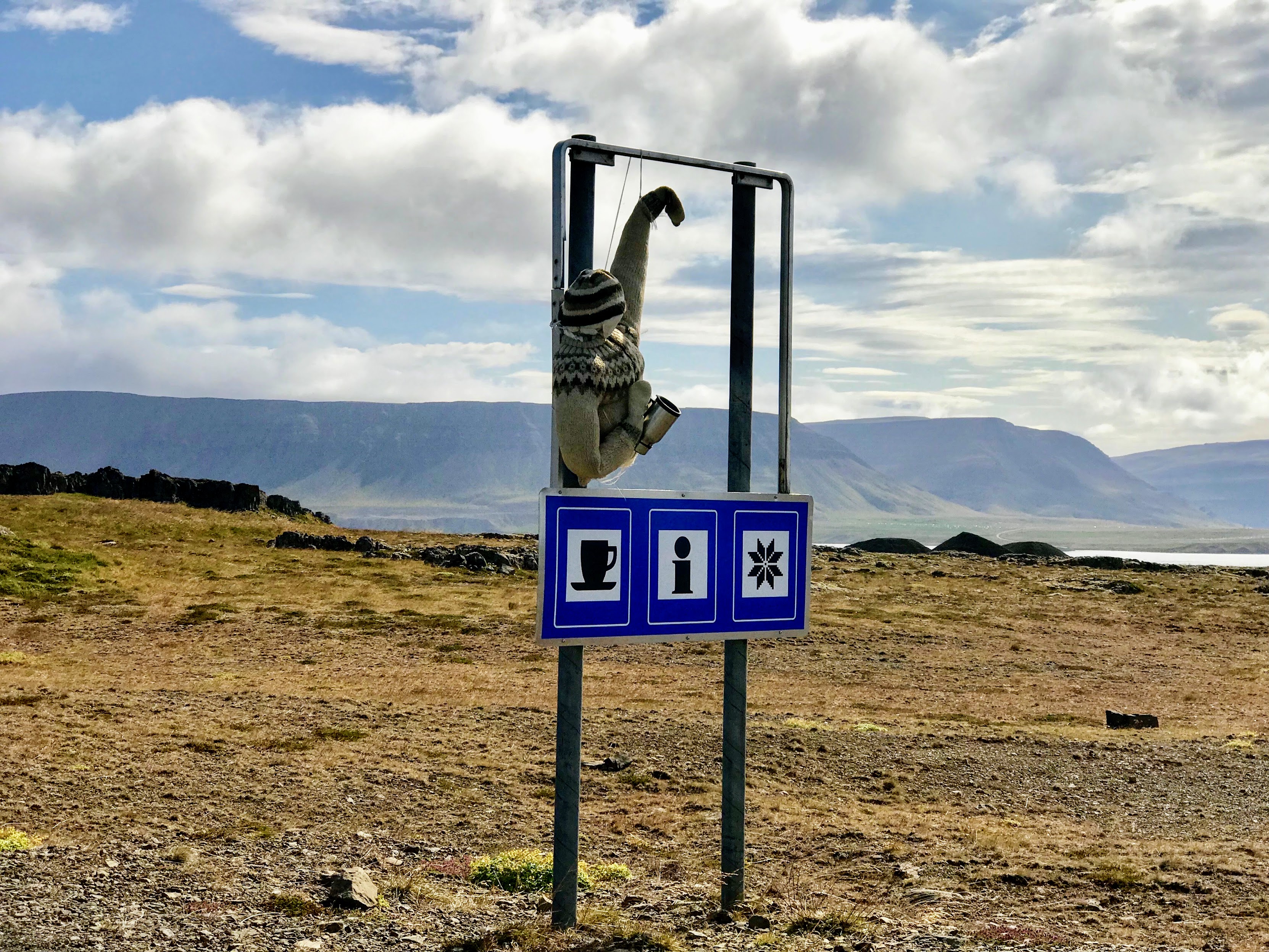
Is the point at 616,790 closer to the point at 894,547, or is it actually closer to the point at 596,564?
the point at 596,564

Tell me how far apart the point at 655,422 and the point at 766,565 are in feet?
5.41

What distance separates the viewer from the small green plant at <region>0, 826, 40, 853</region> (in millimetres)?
9117

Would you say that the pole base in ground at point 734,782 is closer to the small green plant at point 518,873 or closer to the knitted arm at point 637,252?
the small green plant at point 518,873

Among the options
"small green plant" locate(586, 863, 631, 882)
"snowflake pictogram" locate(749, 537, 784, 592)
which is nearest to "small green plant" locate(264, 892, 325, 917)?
"small green plant" locate(586, 863, 631, 882)

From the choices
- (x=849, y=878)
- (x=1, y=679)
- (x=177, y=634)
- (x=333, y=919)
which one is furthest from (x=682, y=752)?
(x=177, y=634)

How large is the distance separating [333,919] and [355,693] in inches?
491

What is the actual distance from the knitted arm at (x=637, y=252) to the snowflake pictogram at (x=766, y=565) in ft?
6.86

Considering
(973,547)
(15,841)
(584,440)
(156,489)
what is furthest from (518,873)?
(973,547)

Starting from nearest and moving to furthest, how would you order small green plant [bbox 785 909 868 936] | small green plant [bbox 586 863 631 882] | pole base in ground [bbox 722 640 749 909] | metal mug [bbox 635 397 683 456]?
metal mug [bbox 635 397 683 456] → small green plant [bbox 785 909 868 936] → pole base in ground [bbox 722 640 749 909] → small green plant [bbox 586 863 631 882]

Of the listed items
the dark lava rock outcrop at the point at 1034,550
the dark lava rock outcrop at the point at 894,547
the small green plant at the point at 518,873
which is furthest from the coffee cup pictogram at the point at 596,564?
the dark lava rock outcrop at the point at 1034,550

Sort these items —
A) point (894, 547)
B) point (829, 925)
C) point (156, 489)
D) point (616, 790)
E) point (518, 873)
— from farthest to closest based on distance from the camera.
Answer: point (894, 547)
point (156, 489)
point (616, 790)
point (518, 873)
point (829, 925)

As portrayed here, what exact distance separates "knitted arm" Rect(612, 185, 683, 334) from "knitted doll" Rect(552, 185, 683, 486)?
0.05 feet

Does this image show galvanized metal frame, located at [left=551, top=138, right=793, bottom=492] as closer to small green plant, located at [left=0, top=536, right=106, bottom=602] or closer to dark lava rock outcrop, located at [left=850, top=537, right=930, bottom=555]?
small green plant, located at [left=0, top=536, right=106, bottom=602]

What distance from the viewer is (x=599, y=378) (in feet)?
24.9
